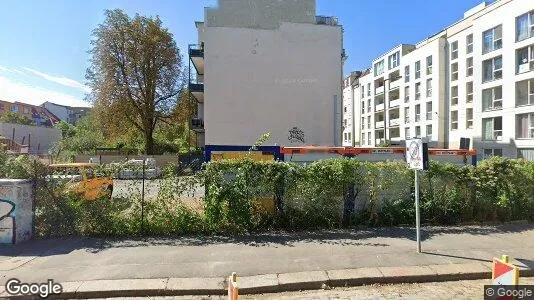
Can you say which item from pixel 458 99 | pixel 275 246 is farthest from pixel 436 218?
pixel 458 99

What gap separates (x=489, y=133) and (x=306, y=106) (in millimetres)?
16950

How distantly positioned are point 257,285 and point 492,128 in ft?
101

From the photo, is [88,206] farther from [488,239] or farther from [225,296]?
[488,239]

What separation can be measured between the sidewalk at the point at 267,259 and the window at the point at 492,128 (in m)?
24.7

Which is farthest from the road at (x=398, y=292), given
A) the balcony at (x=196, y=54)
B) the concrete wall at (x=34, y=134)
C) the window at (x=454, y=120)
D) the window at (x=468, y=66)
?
the concrete wall at (x=34, y=134)

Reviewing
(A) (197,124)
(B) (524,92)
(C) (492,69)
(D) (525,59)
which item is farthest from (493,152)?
(A) (197,124)

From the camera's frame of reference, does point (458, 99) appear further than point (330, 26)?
Yes

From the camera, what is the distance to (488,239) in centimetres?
719

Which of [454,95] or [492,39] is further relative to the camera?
[454,95]

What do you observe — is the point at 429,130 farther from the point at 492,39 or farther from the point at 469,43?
the point at 492,39

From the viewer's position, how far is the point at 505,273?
145 inches

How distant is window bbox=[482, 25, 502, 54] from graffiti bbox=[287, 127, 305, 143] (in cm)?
1808

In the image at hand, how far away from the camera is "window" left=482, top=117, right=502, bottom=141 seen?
28531 mm

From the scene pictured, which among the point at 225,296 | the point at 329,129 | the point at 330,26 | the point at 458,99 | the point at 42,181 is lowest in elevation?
the point at 225,296
